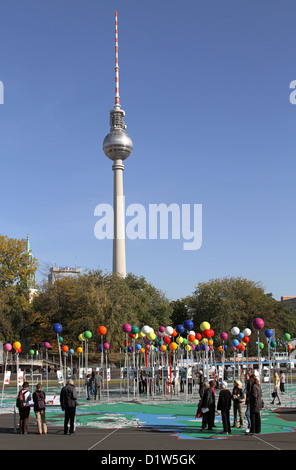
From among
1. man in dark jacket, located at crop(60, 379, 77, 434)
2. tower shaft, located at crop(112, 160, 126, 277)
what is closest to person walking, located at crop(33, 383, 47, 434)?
man in dark jacket, located at crop(60, 379, 77, 434)

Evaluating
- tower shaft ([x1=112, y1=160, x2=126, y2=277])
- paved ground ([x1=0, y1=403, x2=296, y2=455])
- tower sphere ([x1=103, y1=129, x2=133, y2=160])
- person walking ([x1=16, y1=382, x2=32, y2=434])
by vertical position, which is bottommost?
paved ground ([x1=0, y1=403, x2=296, y2=455])

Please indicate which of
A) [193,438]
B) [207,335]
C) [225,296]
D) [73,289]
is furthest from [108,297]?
[193,438]

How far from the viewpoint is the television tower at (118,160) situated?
111 meters

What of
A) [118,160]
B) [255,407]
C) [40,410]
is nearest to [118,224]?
[118,160]

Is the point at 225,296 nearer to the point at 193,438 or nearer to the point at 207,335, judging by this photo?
the point at 207,335

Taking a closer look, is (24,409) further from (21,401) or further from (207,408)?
(207,408)

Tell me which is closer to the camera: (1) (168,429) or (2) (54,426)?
(1) (168,429)

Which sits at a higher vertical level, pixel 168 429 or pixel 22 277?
pixel 22 277

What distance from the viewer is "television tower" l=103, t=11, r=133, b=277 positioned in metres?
111

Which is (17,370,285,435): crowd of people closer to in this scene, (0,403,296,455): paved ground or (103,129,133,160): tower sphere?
(0,403,296,455): paved ground

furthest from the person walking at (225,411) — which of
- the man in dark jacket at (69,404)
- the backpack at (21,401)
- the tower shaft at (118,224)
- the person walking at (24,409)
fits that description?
the tower shaft at (118,224)

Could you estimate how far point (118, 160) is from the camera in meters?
Answer: 117
